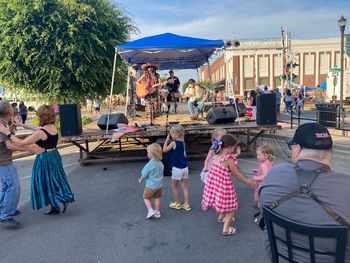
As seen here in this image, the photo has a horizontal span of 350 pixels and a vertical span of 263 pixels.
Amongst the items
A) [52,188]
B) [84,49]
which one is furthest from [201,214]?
[84,49]

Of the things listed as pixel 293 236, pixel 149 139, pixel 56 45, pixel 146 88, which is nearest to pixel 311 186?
pixel 293 236

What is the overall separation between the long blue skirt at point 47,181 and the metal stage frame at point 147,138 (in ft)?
9.52

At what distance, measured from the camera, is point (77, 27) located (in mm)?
13289

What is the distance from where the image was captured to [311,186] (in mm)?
1960

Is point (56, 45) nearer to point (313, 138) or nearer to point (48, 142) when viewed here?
point (48, 142)

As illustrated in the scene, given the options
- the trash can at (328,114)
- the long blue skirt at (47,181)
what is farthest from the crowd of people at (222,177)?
the trash can at (328,114)

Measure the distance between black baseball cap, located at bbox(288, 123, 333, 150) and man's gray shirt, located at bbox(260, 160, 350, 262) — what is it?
0.35ft

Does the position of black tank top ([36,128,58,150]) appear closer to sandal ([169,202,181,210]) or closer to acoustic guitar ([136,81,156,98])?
sandal ([169,202,181,210])

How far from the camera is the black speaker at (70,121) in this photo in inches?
320

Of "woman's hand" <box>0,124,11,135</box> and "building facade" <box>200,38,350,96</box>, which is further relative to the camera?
"building facade" <box>200,38,350,96</box>

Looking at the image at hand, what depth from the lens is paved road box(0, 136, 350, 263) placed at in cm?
392

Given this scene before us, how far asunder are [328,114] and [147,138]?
751 cm

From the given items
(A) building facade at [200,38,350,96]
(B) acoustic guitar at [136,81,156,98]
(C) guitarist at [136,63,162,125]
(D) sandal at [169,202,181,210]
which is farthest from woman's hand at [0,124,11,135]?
(A) building facade at [200,38,350,96]

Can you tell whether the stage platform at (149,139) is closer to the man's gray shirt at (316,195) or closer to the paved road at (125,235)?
the paved road at (125,235)
